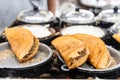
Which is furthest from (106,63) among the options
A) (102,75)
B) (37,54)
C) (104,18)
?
(104,18)

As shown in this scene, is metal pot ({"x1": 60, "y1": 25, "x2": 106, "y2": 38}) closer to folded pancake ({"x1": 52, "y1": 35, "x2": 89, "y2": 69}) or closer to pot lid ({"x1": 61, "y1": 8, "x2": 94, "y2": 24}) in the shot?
pot lid ({"x1": 61, "y1": 8, "x2": 94, "y2": 24})

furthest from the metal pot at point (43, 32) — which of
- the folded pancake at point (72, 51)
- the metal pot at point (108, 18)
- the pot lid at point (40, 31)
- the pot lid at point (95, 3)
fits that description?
the pot lid at point (95, 3)

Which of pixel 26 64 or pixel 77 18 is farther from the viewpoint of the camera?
pixel 77 18

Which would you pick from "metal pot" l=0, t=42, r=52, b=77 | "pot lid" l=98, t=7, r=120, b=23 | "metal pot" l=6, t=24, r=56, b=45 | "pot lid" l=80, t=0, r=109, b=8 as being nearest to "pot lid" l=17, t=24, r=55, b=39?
"metal pot" l=6, t=24, r=56, b=45

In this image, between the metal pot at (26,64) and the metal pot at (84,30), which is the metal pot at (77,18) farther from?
A: the metal pot at (26,64)

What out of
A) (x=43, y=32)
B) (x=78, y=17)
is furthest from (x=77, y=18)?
(x=43, y=32)

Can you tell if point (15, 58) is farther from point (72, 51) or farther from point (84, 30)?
point (84, 30)
